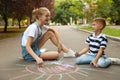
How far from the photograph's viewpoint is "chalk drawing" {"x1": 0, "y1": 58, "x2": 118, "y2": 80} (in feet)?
20.1

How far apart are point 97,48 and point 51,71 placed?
134cm

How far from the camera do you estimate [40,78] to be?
5988 millimetres

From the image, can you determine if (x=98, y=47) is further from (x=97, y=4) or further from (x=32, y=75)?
(x=97, y=4)

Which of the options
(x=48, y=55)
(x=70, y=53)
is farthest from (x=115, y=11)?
(x=48, y=55)

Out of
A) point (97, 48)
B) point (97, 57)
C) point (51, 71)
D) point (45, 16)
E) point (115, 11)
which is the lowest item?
point (51, 71)

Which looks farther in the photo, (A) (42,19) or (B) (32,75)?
(A) (42,19)

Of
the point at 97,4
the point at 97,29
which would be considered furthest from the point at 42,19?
the point at 97,4

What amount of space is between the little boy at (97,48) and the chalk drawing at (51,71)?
271 millimetres

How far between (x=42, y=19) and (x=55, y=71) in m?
1.53

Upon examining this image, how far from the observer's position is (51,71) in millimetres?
6621

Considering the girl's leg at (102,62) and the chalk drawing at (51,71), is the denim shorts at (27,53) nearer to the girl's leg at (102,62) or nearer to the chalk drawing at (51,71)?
the chalk drawing at (51,71)

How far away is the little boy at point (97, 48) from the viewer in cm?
702

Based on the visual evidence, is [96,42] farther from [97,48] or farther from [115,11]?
[115,11]

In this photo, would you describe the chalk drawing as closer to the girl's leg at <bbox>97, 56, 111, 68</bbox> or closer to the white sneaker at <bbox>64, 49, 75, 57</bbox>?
the girl's leg at <bbox>97, 56, 111, 68</bbox>
